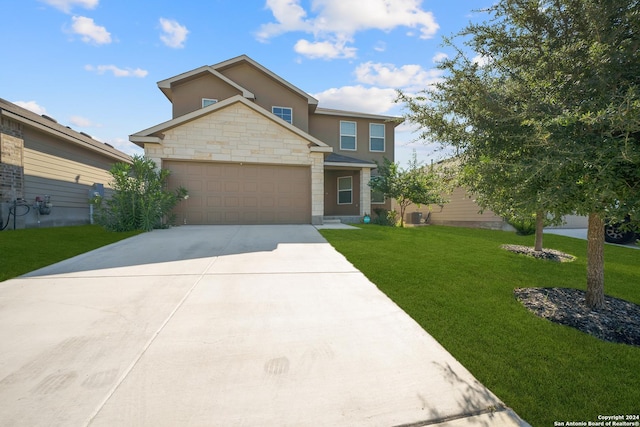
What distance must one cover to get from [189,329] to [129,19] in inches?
394

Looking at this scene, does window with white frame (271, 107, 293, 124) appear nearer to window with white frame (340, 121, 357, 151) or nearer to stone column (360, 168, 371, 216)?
window with white frame (340, 121, 357, 151)

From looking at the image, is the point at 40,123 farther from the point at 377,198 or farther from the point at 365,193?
the point at 377,198

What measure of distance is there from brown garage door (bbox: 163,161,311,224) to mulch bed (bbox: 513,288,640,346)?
30.3ft

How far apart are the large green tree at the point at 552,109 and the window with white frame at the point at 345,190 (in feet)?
40.1

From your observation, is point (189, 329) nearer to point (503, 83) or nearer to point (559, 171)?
point (559, 171)

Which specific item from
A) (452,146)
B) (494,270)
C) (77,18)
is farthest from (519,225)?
(77,18)

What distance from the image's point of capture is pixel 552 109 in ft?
9.90

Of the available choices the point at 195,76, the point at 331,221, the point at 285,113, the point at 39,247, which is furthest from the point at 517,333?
the point at 195,76

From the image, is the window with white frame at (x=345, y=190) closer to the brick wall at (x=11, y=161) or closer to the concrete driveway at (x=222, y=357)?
the concrete driveway at (x=222, y=357)

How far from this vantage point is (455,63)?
376 centimetres

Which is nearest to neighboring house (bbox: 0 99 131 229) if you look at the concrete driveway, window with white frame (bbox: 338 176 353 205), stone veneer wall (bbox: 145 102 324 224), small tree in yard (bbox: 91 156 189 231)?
small tree in yard (bbox: 91 156 189 231)

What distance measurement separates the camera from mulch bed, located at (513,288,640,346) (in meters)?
3.02

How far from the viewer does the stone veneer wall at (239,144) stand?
11141 millimetres
